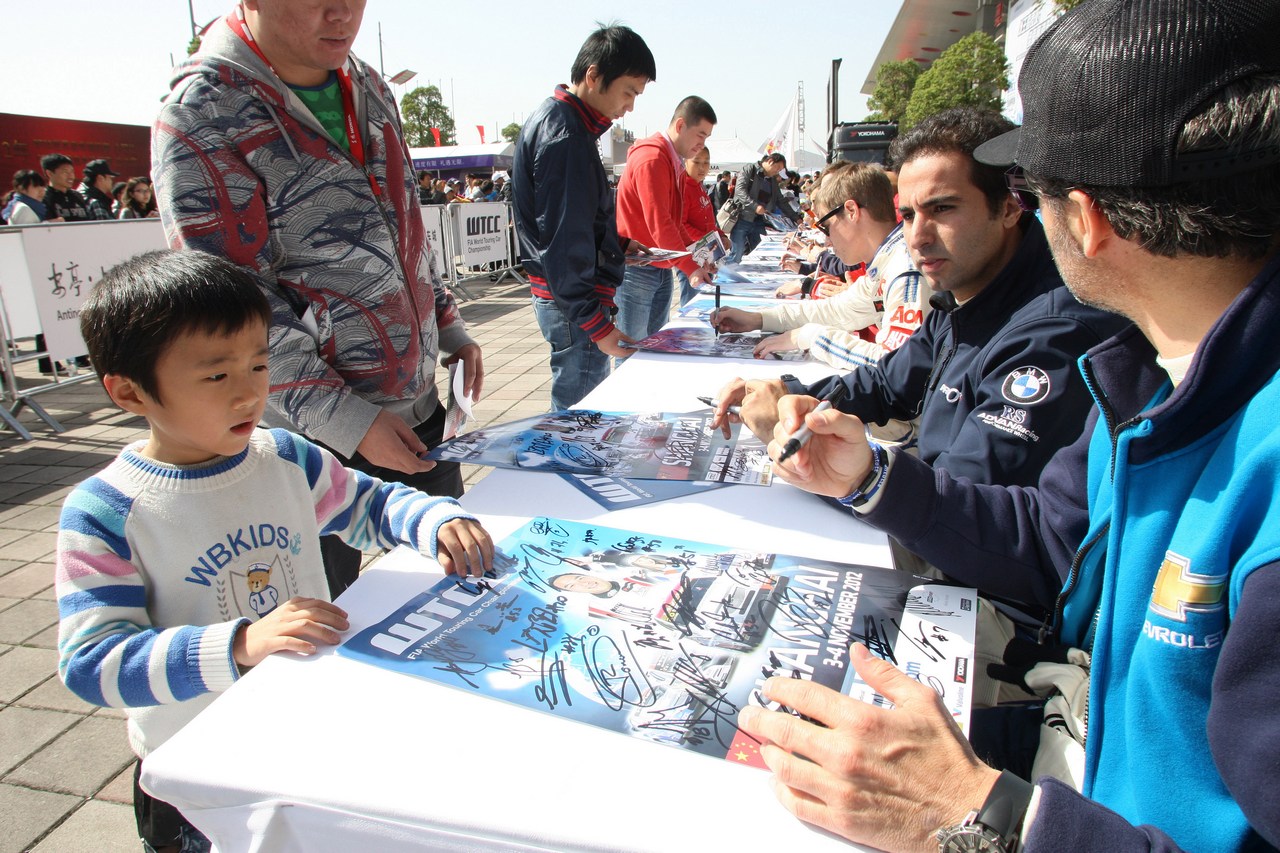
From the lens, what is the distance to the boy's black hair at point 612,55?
2672 millimetres

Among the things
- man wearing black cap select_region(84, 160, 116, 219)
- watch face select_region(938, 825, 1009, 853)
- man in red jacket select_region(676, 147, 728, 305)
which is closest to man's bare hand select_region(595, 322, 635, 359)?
man in red jacket select_region(676, 147, 728, 305)

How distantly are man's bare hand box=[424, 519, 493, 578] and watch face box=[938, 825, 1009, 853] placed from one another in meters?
0.68

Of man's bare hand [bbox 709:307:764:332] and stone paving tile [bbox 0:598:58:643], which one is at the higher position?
man's bare hand [bbox 709:307:764:332]

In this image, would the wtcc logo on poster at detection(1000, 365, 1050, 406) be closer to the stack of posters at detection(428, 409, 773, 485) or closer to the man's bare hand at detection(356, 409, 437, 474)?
the stack of posters at detection(428, 409, 773, 485)

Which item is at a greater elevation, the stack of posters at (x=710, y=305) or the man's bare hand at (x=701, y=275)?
Result: the man's bare hand at (x=701, y=275)

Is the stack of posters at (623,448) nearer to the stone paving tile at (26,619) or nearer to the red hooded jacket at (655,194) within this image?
the stone paving tile at (26,619)

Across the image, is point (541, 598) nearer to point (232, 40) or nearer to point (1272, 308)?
point (1272, 308)

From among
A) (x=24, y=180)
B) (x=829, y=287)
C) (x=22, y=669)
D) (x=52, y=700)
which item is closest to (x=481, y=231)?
(x=24, y=180)

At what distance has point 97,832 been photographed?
1676 mm

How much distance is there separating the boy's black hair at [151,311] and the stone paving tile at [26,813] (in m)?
1.24

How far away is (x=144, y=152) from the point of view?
25.7 m

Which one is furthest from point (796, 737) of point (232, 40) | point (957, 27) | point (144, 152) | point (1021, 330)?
point (957, 27)

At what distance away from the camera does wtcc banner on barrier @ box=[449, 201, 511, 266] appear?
9.55m

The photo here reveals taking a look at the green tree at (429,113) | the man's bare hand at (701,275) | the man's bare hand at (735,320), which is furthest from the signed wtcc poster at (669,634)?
the green tree at (429,113)
